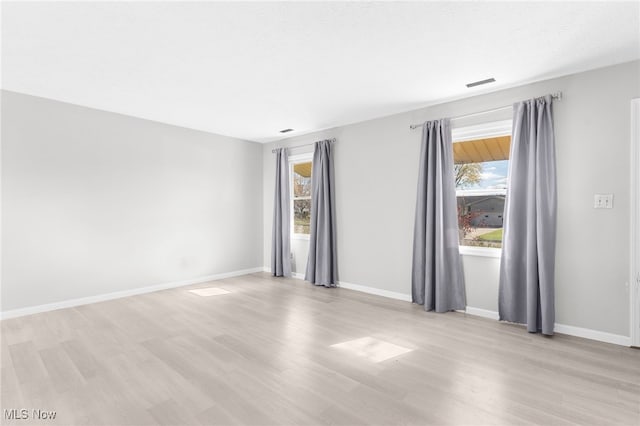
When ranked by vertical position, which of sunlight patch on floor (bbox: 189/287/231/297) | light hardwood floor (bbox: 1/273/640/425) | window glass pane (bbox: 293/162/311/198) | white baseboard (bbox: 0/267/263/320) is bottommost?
sunlight patch on floor (bbox: 189/287/231/297)

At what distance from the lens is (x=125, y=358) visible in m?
2.61

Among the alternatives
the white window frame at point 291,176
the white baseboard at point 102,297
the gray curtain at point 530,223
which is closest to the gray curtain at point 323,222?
the white window frame at point 291,176

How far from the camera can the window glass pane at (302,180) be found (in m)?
5.95

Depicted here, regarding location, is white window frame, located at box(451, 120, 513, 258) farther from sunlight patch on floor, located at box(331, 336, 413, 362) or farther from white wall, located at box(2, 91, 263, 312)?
white wall, located at box(2, 91, 263, 312)

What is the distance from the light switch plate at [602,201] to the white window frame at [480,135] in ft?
2.58

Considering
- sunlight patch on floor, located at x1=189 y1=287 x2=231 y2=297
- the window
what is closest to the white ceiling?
the window

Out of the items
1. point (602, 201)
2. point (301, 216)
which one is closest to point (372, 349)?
point (602, 201)

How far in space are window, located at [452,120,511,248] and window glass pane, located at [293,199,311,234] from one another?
106 inches

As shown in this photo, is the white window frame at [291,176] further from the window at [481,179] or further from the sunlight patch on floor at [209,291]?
the window at [481,179]

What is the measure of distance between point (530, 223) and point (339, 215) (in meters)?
2.61

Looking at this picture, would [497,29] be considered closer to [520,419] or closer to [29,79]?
[520,419]

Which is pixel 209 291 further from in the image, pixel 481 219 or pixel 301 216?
pixel 481 219

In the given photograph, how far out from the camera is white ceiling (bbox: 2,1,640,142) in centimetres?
219

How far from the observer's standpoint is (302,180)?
604 cm
